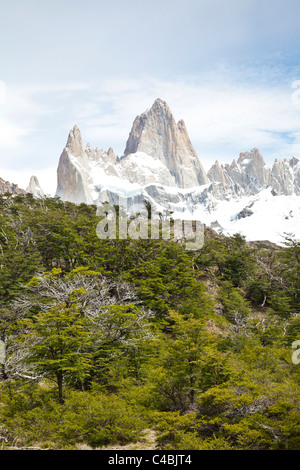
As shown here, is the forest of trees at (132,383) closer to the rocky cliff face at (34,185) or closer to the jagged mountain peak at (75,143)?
the rocky cliff face at (34,185)

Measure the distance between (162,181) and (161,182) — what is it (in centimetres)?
104

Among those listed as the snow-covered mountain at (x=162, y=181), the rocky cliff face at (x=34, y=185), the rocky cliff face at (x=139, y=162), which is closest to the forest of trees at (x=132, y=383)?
the snow-covered mountain at (x=162, y=181)

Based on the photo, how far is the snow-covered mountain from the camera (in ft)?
478

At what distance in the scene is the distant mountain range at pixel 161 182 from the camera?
14538 centimetres

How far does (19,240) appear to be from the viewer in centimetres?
2584

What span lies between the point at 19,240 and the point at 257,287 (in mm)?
22617

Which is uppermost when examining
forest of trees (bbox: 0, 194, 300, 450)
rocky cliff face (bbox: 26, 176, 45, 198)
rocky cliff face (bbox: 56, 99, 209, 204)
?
rocky cliff face (bbox: 56, 99, 209, 204)

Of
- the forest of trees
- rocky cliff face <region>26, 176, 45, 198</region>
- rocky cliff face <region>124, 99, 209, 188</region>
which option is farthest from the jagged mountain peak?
the forest of trees

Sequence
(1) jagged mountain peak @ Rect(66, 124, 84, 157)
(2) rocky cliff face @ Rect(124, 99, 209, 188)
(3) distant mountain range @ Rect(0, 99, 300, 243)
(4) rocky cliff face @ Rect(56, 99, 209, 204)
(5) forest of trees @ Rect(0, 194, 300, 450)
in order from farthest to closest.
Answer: (2) rocky cliff face @ Rect(124, 99, 209, 188)
(1) jagged mountain peak @ Rect(66, 124, 84, 157)
(3) distant mountain range @ Rect(0, 99, 300, 243)
(4) rocky cliff face @ Rect(56, 99, 209, 204)
(5) forest of trees @ Rect(0, 194, 300, 450)

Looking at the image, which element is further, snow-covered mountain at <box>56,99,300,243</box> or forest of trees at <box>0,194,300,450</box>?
snow-covered mountain at <box>56,99,300,243</box>

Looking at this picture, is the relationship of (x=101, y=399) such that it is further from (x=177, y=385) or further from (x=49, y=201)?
(x=49, y=201)

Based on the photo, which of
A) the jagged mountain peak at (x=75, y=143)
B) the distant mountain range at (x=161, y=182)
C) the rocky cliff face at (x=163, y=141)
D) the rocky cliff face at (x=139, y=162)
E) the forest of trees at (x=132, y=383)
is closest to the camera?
the forest of trees at (x=132, y=383)

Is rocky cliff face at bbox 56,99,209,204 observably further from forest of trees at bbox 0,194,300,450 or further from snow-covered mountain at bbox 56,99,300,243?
forest of trees at bbox 0,194,300,450

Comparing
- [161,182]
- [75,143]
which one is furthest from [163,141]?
[75,143]
